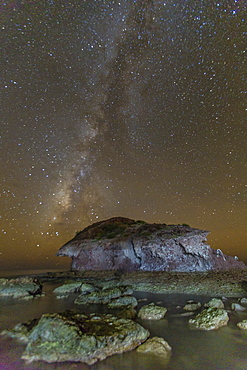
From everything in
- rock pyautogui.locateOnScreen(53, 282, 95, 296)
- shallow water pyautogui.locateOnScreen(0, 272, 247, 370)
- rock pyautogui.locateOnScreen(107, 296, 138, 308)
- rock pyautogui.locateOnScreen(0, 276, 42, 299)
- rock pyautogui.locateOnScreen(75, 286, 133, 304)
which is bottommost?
shallow water pyautogui.locateOnScreen(0, 272, 247, 370)

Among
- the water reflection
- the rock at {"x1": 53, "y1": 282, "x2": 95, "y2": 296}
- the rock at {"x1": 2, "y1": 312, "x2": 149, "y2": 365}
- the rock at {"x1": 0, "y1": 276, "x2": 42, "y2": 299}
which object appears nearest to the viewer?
the water reflection

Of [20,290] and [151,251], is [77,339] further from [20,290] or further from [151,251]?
[151,251]

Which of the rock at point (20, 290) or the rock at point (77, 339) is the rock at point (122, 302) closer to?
the rock at point (77, 339)

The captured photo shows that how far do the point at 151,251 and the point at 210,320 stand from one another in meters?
11.5

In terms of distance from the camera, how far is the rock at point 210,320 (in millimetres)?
4375

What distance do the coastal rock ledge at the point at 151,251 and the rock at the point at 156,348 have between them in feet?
40.9

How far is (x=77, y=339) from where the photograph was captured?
3.38 meters

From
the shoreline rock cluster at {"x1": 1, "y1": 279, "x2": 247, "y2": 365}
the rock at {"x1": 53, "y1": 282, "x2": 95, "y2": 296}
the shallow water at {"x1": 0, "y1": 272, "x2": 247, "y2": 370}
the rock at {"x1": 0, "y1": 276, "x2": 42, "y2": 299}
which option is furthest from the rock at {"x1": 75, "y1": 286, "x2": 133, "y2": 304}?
the rock at {"x1": 0, "y1": 276, "x2": 42, "y2": 299}

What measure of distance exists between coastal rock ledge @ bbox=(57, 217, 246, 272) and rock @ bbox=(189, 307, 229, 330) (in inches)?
427

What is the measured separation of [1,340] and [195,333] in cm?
370

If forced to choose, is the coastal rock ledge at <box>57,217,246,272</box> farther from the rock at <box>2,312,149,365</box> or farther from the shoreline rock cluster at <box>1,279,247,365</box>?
the rock at <box>2,312,149,365</box>

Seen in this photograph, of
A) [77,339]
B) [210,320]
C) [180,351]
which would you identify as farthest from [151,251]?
[77,339]

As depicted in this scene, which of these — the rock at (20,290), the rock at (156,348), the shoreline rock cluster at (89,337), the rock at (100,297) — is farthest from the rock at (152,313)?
the rock at (20,290)

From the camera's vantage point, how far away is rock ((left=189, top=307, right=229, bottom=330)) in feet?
14.4
